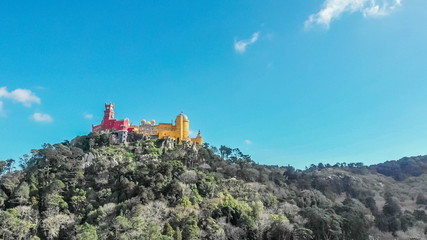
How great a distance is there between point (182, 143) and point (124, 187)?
22413 millimetres

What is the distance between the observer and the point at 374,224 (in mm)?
58219

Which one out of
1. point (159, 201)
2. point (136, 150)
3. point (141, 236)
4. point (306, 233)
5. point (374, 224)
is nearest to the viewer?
point (141, 236)

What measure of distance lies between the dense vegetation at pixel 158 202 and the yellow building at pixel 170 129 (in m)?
2.71

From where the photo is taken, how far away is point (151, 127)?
72938 mm

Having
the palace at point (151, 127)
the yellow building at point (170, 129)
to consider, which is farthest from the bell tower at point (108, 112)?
the yellow building at point (170, 129)

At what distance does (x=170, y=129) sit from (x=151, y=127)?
4.07 meters

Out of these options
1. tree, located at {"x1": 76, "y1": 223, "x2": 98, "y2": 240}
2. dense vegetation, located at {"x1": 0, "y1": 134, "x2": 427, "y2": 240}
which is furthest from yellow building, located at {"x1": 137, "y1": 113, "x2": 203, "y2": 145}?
tree, located at {"x1": 76, "y1": 223, "x2": 98, "y2": 240}

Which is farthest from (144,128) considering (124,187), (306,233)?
(306,233)

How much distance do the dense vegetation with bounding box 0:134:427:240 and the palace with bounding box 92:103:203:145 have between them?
275 cm

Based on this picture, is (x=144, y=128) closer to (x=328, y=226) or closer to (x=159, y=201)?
(x=159, y=201)

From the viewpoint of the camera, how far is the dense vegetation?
41.7m

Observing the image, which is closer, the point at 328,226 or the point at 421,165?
the point at 328,226

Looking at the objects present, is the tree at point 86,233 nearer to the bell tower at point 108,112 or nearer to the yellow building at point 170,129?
the yellow building at point 170,129

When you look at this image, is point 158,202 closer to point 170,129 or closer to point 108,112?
point 170,129
